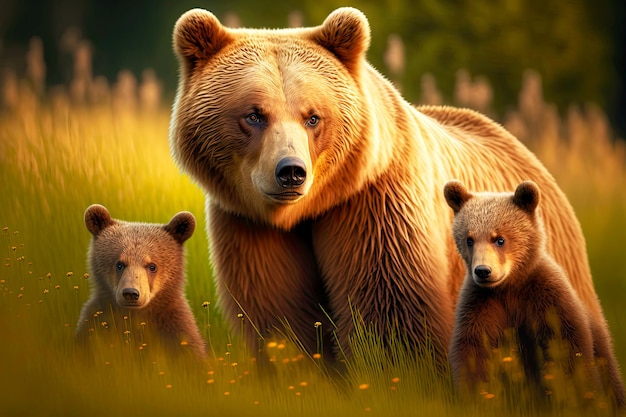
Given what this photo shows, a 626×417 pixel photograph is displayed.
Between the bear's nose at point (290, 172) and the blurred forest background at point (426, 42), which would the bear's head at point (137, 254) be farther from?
the blurred forest background at point (426, 42)

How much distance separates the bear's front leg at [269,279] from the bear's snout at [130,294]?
1.89ft

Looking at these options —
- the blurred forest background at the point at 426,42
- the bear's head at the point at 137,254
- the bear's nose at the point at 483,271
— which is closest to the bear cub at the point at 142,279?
the bear's head at the point at 137,254

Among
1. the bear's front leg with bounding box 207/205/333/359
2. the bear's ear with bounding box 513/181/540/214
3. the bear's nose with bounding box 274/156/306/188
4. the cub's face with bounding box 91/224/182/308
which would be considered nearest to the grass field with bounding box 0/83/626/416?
the bear's front leg with bounding box 207/205/333/359

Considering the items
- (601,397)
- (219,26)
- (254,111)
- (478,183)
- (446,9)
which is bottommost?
(601,397)

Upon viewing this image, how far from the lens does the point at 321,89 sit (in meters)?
4.71

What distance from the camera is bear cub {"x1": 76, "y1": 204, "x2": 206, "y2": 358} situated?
475 centimetres

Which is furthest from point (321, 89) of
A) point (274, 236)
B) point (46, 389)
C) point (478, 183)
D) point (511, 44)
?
point (511, 44)

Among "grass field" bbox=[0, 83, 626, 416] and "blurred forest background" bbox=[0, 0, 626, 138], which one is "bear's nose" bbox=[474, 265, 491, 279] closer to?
"grass field" bbox=[0, 83, 626, 416]

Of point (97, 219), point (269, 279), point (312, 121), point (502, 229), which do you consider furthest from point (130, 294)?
point (502, 229)

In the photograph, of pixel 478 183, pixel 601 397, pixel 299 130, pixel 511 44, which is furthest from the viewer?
pixel 511 44

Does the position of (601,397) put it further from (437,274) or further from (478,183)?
(478,183)

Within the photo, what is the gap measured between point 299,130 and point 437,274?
976 millimetres

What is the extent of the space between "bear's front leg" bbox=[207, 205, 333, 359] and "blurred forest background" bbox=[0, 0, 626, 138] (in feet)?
5.94

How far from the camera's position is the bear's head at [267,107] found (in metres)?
4.63
